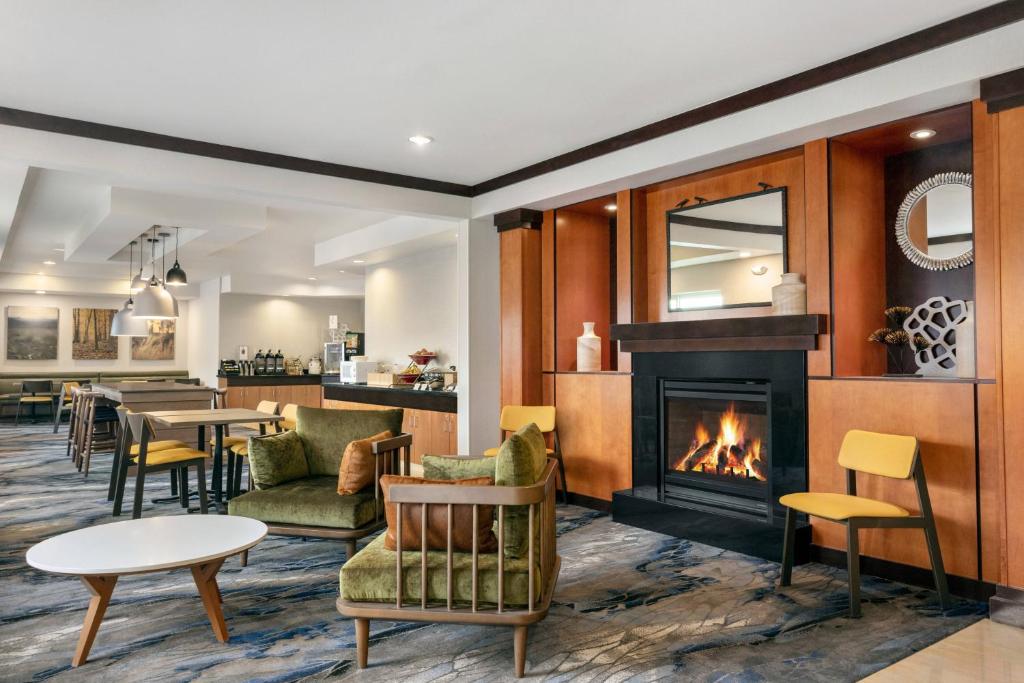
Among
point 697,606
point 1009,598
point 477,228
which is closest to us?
point 1009,598

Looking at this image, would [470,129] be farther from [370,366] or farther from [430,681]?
[370,366]

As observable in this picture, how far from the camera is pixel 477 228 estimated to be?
Result: 6258mm

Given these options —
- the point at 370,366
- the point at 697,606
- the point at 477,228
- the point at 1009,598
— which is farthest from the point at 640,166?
the point at 370,366

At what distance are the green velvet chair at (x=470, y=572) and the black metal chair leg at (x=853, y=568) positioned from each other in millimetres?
1511

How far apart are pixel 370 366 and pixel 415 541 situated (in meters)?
6.34

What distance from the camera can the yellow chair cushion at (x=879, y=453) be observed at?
11.2ft

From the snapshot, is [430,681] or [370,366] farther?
[370,366]

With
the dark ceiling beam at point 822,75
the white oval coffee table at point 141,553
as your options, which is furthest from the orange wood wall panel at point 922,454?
the white oval coffee table at point 141,553

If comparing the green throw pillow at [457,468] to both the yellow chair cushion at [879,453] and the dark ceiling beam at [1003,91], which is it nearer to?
the yellow chair cushion at [879,453]

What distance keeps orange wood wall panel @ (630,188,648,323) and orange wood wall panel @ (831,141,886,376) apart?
1.53 metres

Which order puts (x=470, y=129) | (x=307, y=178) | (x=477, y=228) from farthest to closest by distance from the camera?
(x=477, y=228) < (x=307, y=178) < (x=470, y=129)

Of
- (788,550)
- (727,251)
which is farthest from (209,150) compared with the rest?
(788,550)

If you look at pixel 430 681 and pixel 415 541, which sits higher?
pixel 415 541

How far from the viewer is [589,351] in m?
5.75
